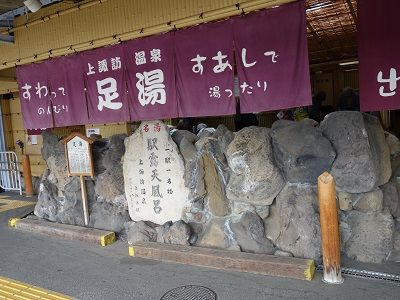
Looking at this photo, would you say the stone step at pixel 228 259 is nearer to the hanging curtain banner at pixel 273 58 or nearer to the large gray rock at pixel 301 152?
the large gray rock at pixel 301 152

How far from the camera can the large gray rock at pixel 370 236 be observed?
18.3ft

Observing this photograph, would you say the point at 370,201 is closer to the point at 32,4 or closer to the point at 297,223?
the point at 297,223

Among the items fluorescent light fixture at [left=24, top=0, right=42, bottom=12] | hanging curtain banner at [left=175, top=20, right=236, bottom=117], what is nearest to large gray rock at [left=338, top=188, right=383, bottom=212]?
hanging curtain banner at [left=175, top=20, right=236, bottom=117]

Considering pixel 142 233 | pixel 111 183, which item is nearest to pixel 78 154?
pixel 111 183

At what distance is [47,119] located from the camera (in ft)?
28.6

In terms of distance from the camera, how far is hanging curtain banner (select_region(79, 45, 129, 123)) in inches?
292

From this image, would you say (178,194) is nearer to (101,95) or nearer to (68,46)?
(101,95)

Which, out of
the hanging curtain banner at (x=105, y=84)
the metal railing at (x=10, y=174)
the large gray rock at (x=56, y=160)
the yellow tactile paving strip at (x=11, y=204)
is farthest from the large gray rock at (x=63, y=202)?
the metal railing at (x=10, y=174)

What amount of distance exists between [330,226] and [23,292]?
471 cm

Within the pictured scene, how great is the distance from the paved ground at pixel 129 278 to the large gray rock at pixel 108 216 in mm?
620

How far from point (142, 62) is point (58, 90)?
8.20 feet

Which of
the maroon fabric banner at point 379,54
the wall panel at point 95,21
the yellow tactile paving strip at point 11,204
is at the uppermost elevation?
the wall panel at point 95,21

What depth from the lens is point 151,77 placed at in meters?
6.99

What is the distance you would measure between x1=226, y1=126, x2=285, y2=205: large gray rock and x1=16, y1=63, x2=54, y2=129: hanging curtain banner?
474 centimetres
